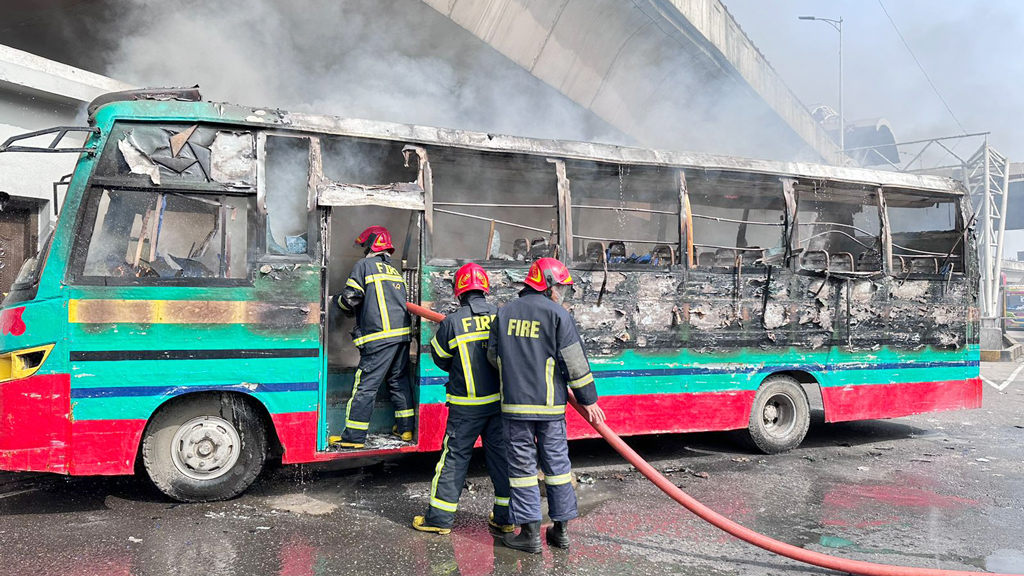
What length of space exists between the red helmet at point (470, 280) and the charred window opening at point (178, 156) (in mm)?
1678

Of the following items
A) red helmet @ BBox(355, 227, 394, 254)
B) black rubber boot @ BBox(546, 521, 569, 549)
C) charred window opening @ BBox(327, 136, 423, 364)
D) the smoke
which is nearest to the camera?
black rubber boot @ BBox(546, 521, 569, 549)

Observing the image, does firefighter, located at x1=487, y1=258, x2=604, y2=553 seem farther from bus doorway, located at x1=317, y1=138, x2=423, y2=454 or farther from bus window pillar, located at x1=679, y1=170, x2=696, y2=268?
bus window pillar, located at x1=679, y1=170, x2=696, y2=268

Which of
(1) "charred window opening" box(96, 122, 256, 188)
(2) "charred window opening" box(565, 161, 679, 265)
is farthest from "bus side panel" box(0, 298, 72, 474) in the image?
(2) "charred window opening" box(565, 161, 679, 265)

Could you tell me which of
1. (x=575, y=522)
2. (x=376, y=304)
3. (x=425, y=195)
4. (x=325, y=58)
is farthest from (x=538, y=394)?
(x=325, y=58)

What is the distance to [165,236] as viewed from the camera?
4.73 meters

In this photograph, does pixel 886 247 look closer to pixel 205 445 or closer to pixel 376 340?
pixel 376 340

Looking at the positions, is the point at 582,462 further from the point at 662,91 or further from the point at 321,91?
the point at 662,91

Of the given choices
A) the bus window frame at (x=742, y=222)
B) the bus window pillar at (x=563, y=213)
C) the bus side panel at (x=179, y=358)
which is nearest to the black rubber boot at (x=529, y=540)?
the bus side panel at (x=179, y=358)

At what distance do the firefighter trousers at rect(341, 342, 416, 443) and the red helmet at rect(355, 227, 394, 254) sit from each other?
80cm

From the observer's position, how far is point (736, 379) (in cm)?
661

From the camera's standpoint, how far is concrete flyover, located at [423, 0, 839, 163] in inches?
451

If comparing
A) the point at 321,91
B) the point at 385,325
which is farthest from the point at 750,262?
the point at 321,91

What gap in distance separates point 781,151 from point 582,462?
1953 centimetres

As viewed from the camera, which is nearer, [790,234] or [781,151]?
[790,234]
